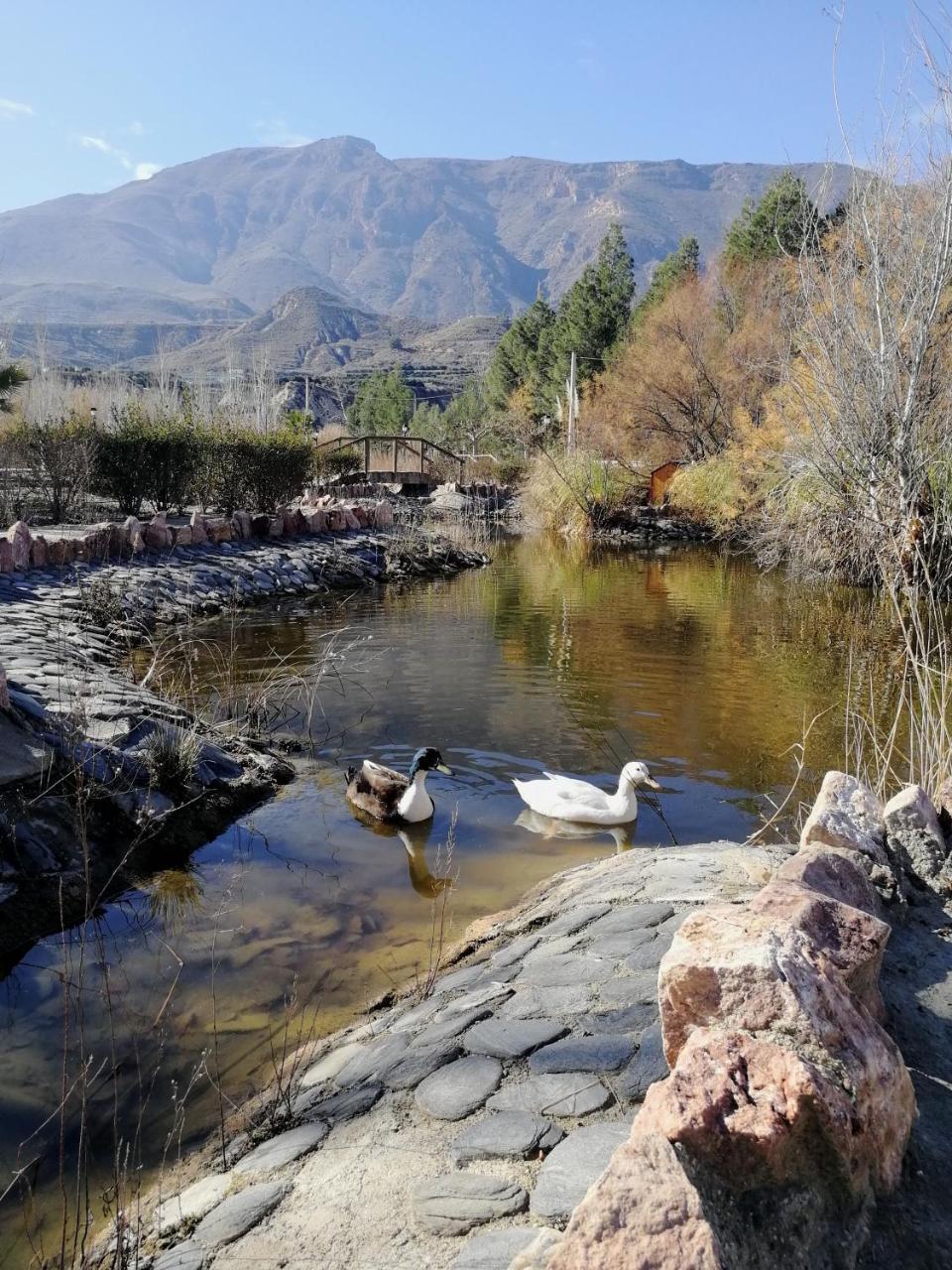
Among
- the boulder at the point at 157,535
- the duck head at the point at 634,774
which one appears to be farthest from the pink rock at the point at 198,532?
the duck head at the point at 634,774

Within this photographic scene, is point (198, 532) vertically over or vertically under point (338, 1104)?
over

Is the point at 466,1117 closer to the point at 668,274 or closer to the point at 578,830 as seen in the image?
the point at 578,830

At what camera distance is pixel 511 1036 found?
2711mm

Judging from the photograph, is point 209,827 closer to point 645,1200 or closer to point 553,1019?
point 553,1019

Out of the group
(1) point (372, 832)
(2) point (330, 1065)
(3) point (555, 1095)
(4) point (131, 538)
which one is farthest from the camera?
(4) point (131, 538)

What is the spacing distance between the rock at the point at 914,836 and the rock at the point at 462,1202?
1.93m

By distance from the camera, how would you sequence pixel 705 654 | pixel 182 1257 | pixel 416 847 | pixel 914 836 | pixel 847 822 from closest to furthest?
pixel 182 1257 < pixel 847 822 < pixel 914 836 < pixel 416 847 < pixel 705 654

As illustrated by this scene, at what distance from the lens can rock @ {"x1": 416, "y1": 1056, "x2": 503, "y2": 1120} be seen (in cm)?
240

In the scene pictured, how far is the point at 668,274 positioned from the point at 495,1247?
47741 millimetres

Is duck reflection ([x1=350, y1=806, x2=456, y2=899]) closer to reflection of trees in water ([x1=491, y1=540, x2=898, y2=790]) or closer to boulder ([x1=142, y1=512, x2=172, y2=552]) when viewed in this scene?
reflection of trees in water ([x1=491, y1=540, x2=898, y2=790])

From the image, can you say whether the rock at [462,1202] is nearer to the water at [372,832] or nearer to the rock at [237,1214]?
the rock at [237,1214]

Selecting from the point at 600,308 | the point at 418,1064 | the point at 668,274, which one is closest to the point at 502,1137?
the point at 418,1064

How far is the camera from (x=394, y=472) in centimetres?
Result: 3108

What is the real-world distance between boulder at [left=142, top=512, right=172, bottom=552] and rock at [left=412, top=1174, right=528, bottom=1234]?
1192cm
